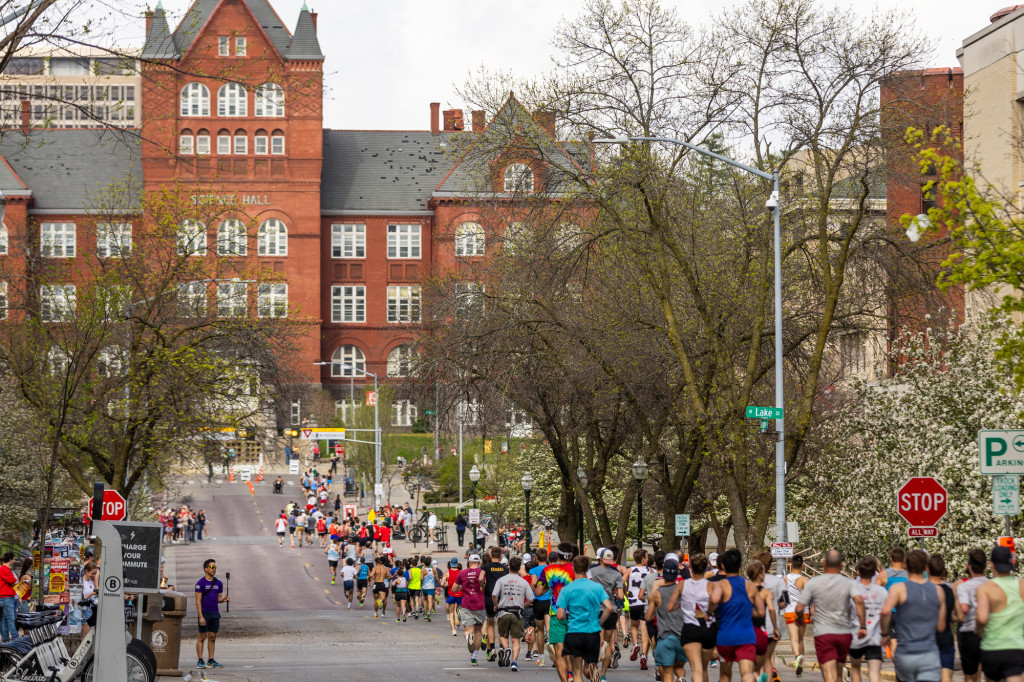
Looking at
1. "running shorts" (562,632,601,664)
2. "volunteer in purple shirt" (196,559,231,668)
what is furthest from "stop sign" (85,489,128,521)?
"running shorts" (562,632,601,664)

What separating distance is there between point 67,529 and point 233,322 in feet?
55.7

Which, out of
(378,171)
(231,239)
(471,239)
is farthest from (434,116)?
(231,239)

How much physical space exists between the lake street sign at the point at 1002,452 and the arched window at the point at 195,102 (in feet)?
271

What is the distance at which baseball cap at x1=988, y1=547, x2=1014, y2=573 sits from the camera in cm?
1169

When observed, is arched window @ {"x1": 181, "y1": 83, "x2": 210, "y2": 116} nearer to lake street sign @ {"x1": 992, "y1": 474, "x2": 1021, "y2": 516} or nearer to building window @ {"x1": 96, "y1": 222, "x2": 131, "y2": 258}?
building window @ {"x1": 96, "y1": 222, "x2": 131, "y2": 258}

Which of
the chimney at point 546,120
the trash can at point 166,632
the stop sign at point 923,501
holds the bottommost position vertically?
the trash can at point 166,632

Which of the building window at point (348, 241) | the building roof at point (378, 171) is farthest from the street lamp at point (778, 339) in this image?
the building window at point (348, 241)

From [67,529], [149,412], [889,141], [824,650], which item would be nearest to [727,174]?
[889,141]

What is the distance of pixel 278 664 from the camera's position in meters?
20.9

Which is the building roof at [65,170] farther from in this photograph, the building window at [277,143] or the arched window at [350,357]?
the arched window at [350,357]

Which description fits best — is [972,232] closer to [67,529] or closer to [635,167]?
[635,167]

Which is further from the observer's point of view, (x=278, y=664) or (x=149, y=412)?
(x=149, y=412)

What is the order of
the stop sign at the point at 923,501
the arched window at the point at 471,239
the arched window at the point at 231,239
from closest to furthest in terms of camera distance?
the stop sign at the point at 923,501, the arched window at the point at 231,239, the arched window at the point at 471,239

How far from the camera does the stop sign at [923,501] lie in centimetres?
1678
